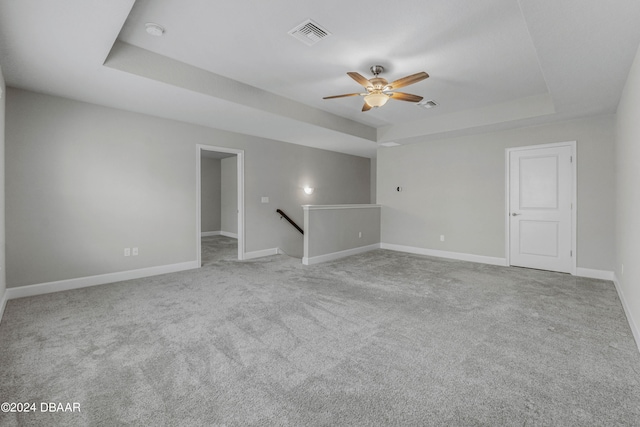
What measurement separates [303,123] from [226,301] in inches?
120

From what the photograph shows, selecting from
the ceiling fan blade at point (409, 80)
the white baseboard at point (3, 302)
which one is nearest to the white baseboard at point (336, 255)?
the ceiling fan blade at point (409, 80)

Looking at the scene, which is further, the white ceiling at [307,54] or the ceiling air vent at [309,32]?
the ceiling air vent at [309,32]

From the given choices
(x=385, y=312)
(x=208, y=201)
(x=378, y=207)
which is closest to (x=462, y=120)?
(x=378, y=207)

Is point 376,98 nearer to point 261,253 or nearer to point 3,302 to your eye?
point 261,253

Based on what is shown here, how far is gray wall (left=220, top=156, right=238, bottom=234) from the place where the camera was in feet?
28.8

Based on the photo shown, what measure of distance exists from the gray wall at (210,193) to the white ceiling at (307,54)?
4.53 metres

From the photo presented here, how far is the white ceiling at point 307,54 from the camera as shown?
2270 mm

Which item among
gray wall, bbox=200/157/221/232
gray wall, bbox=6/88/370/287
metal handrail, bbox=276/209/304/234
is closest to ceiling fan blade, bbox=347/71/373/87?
gray wall, bbox=6/88/370/287

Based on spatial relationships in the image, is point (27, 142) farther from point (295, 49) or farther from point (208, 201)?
point (208, 201)

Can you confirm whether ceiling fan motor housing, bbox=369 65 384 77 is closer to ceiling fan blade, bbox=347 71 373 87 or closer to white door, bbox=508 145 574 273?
ceiling fan blade, bbox=347 71 373 87

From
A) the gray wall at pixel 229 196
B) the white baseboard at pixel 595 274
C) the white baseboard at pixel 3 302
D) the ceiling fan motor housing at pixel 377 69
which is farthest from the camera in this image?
the gray wall at pixel 229 196

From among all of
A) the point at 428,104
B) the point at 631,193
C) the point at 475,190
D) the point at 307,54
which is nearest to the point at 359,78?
the point at 307,54

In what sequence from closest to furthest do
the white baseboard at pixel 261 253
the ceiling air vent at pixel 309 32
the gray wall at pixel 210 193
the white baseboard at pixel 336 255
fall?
the ceiling air vent at pixel 309 32 < the white baseboard at pixel 336 255 < the white baseboard at pixel 261 253 < the gray wall at pixel 210 193

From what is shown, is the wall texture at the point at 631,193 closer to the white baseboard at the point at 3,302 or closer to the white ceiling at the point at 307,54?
the white ceiling at the point at 307,54
